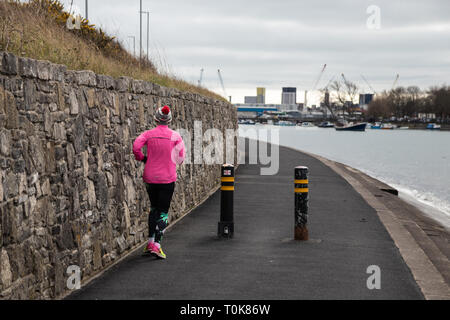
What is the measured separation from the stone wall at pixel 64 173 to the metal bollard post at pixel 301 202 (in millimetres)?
2196

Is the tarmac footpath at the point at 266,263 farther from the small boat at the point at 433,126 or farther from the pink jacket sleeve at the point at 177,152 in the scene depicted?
Result: the small boat at the point at 433,126

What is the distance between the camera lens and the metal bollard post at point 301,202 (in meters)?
8.88

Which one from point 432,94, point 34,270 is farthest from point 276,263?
point 432,94

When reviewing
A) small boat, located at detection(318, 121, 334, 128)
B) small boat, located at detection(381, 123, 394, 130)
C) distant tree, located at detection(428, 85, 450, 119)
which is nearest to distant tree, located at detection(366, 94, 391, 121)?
small boat, located at detection(381, 123, 394, 130)

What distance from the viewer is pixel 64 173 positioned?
19.9ft

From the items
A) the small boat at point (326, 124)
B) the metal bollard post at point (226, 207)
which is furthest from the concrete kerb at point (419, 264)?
the small boat at point (326, 124)

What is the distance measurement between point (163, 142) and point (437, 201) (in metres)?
20.9

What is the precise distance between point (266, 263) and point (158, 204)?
1.49m

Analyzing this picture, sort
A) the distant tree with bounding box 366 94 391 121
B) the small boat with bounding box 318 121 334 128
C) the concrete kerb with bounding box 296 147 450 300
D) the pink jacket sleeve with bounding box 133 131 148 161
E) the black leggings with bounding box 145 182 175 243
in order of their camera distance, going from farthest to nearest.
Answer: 1. the small boat with bounding box 318 121 334 128
2. the distant tree with bounding box 366 94 391 121
3. the black leggings with bounding box 145 182 175 243
4. the pink jacket sleeve with bounding box 133 131 148 161
5. the concrete kerb with bounding box 296 147 450 300

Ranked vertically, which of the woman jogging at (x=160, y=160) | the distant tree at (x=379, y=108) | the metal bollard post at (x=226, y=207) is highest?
the distant tree at (x=379, y=108)

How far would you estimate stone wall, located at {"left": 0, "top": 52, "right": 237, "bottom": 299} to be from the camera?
4938 mm

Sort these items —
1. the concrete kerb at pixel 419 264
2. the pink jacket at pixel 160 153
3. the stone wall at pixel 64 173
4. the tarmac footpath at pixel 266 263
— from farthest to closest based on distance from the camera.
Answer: the pink jacket at pixel 160 153 → the concrete kerb at pixel 419 264 → the tarmac footpath at pixel 266 263 → the stone wall at pixel 64 173

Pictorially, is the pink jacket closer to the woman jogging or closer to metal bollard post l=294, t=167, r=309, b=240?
the woman jogging

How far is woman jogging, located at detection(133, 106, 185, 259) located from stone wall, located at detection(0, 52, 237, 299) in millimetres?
408
